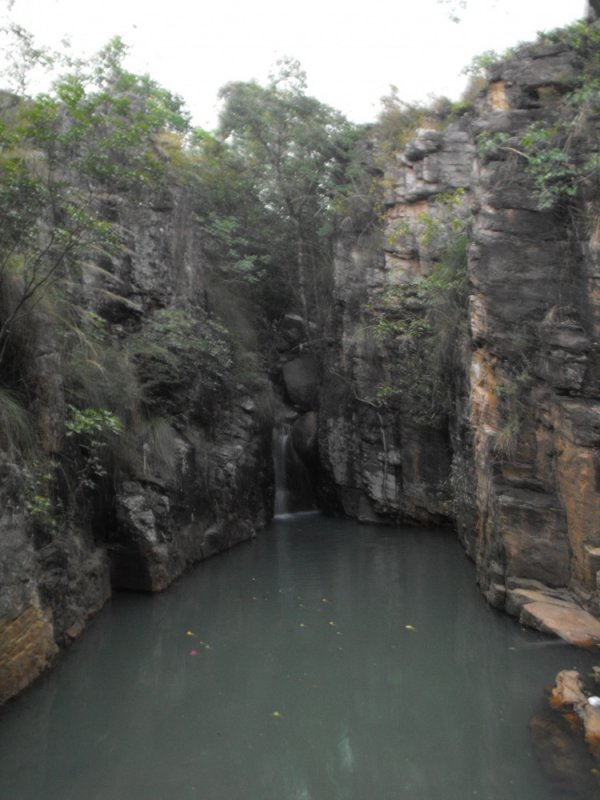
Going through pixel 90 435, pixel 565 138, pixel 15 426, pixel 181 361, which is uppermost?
pixel 565 138

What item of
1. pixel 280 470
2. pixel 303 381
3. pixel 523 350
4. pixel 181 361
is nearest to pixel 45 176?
pixel 181 361

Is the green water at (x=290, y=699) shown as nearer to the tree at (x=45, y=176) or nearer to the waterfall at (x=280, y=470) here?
the tree at (x=45, y=176)

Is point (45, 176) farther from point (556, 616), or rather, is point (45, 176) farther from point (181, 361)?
point (556, 616)

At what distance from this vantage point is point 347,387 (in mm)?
15102

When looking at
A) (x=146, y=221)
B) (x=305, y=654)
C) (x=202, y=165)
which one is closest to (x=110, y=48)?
(x=146, y=221)

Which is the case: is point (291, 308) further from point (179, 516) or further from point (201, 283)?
point (179, 516)

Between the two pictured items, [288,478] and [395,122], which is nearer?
[395,122]

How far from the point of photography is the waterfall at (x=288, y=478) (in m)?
15.4

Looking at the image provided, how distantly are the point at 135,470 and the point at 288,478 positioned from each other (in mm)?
6030

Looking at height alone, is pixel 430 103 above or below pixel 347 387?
above

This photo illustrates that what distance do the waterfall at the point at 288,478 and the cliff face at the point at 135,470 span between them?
1.27m

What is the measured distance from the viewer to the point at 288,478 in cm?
1564

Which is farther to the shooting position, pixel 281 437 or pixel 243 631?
pixel 281 437

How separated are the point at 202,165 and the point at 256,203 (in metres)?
1.59
